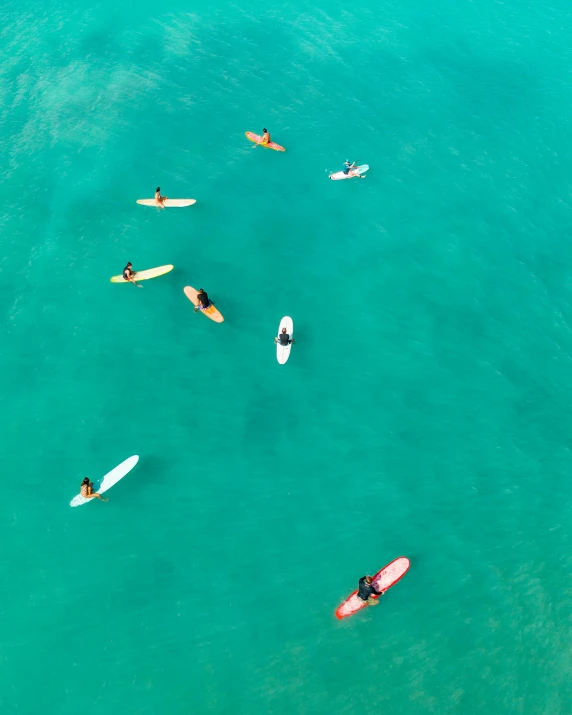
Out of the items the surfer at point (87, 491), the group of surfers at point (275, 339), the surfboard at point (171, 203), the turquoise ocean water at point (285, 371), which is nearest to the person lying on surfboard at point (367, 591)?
the group of surfers at point (275, 339)

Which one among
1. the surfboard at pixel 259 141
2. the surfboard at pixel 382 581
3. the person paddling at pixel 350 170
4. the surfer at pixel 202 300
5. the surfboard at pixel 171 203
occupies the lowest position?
the surfboard at pixel 382 581

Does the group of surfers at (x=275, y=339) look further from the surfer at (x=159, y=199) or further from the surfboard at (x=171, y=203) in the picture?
the surfboard at (x=171, y=203)

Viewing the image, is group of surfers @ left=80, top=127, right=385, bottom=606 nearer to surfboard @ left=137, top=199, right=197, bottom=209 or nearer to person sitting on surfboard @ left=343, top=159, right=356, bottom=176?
person sitting on surfboard @ left=343, top=159, right=356, bottom=176

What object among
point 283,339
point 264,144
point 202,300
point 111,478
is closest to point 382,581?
point 111,478

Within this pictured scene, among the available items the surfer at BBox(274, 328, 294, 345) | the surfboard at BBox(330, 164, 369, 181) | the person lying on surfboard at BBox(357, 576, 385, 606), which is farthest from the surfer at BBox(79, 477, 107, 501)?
the surfboard at BBox(330, 164, 369, 181)

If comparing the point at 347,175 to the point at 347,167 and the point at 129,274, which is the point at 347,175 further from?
the point at 129,274
